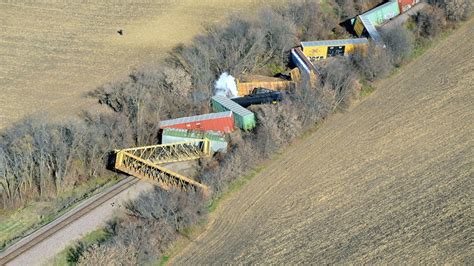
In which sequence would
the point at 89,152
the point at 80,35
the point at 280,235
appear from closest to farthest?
1. the point at 280,235
2. the point at 89,152
3. the point at 80,35

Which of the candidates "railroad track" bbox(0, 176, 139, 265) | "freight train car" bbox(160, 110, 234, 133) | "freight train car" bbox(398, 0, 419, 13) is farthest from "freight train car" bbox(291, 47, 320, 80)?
"railroad track" bbox(0, 176, 139, 265)

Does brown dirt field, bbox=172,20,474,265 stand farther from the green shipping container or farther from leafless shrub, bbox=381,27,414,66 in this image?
the green shipping container

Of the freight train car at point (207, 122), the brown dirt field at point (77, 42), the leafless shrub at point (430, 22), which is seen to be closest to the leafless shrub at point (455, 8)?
the leafless shrub at point (430, 22)

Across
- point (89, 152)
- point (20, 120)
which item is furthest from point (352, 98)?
point (20, 120)

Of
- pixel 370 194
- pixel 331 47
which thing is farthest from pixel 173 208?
pixel 331 47

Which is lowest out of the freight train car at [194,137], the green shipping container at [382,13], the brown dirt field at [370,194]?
the brown dirt field at [370,194]

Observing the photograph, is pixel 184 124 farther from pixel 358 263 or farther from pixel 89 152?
pixel 358 263

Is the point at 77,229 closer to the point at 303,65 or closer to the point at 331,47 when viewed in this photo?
the point at 303,65

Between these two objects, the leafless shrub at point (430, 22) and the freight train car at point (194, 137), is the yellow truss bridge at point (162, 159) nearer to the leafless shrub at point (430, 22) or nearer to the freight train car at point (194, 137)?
the freight train car at point (194, 137)

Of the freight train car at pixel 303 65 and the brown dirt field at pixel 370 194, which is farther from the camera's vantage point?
the freight train car at pixel 303 65
